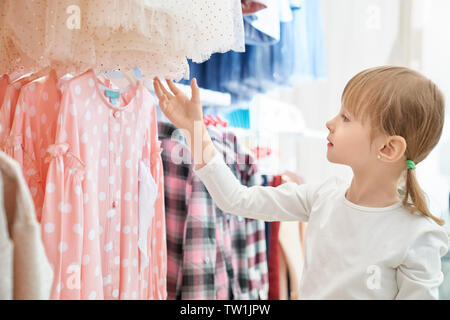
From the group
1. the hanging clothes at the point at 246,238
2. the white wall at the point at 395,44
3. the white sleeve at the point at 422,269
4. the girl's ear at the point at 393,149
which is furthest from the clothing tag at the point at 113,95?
the white wall at the point at 395,44

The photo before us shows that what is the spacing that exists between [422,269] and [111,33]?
2.52 ft

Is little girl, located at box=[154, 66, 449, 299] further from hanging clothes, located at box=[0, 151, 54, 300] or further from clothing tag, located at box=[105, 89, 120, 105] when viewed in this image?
hanging clothes, located at box=[0, 151, 54, 300]

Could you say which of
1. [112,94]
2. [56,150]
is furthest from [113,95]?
[56,150]

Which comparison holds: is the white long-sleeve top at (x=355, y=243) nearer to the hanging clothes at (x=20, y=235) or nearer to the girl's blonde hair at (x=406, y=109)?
the girl's blonde hair at (x=406, y=109)

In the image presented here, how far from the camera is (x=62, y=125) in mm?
940

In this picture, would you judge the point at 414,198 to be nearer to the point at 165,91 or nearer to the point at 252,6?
the point at 165,91

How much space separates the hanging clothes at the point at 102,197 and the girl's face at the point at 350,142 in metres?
0.47

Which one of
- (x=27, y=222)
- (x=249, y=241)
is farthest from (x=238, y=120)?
(x=27, y=222)

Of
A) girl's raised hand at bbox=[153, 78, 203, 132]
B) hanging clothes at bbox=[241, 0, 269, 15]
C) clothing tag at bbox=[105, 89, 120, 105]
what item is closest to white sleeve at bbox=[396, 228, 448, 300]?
girl's raised hand at bbox=[153, 78, 203, 132]

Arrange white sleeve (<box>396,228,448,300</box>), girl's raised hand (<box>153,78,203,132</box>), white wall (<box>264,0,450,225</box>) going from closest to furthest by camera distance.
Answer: white sleeve (<box>396,228,448,300</box>), girl's raised hand (<box>153,78,203,132</box>), white wall (<box>264,0,450,225</box>)

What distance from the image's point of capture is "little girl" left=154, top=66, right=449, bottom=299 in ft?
2.79

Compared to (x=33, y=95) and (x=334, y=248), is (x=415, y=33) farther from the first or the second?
(x=33, y=95)

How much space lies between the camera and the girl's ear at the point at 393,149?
0.88 metres

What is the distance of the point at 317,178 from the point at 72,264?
1.79 metres
